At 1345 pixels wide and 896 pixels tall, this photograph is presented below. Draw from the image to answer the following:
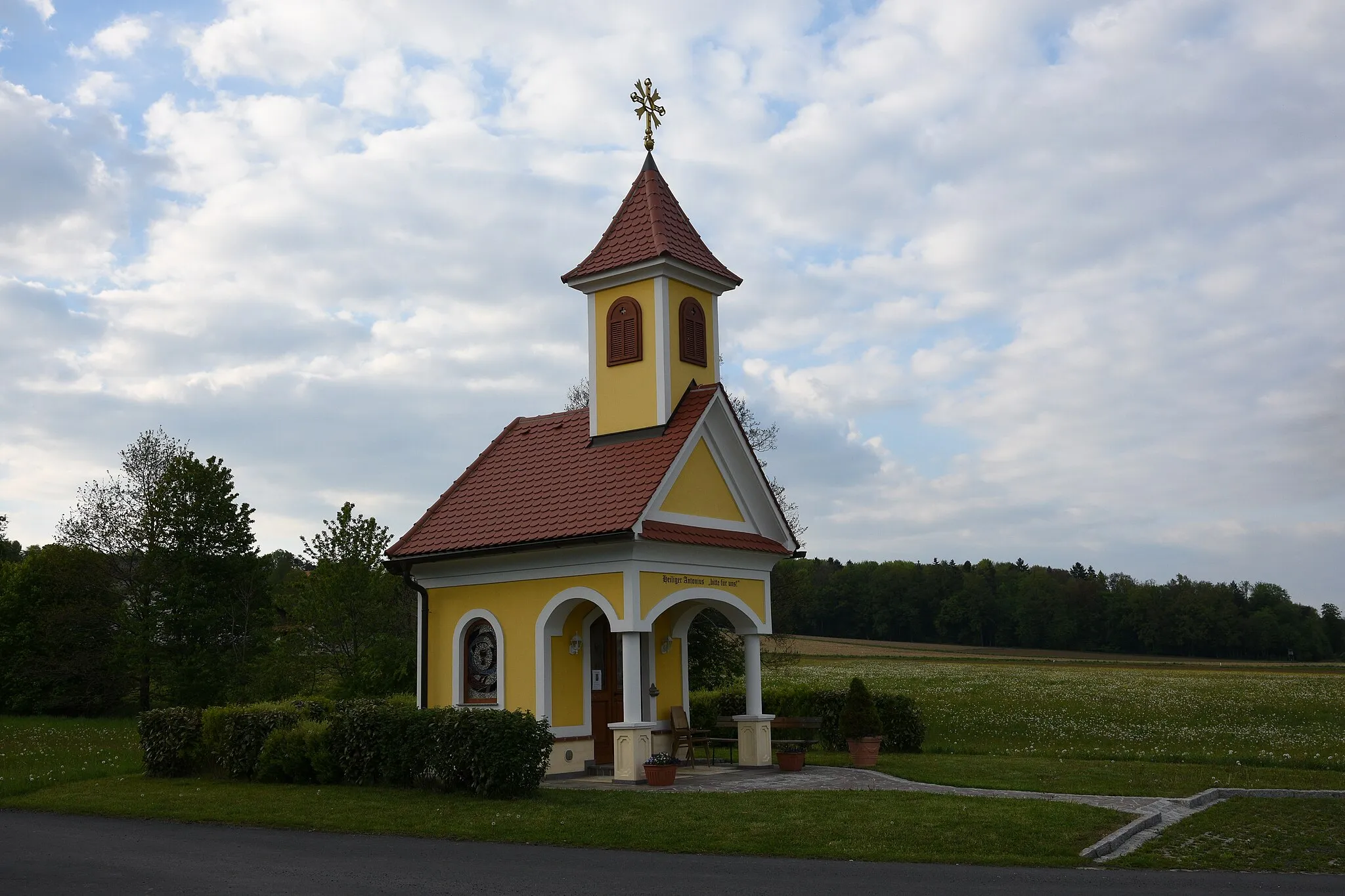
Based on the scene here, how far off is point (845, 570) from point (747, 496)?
7439 centimetres

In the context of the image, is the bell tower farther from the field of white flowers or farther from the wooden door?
the field of white flowers

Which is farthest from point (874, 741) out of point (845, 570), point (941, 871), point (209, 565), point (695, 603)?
point (845, 570)

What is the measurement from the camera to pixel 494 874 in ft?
34.8

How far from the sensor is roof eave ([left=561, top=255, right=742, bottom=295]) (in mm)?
20312

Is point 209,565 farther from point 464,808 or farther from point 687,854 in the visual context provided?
point 687,854

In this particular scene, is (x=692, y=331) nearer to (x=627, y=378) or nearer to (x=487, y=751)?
(x=627, y=378)

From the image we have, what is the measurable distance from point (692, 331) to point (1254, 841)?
12.4 m

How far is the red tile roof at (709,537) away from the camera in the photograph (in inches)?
716

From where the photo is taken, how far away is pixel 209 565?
39406 millimetres

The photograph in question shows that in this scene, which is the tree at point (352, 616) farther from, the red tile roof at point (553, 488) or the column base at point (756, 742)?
the column base at point (756, 742)

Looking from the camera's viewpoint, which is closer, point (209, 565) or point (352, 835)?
point (352, 835)

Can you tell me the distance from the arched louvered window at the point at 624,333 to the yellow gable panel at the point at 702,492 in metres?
2.07

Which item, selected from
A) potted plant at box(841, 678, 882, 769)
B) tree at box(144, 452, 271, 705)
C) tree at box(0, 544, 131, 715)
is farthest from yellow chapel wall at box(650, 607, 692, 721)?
tree at box(0, 544, 131, 715)

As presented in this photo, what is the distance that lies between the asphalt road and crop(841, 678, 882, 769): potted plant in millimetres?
8984
